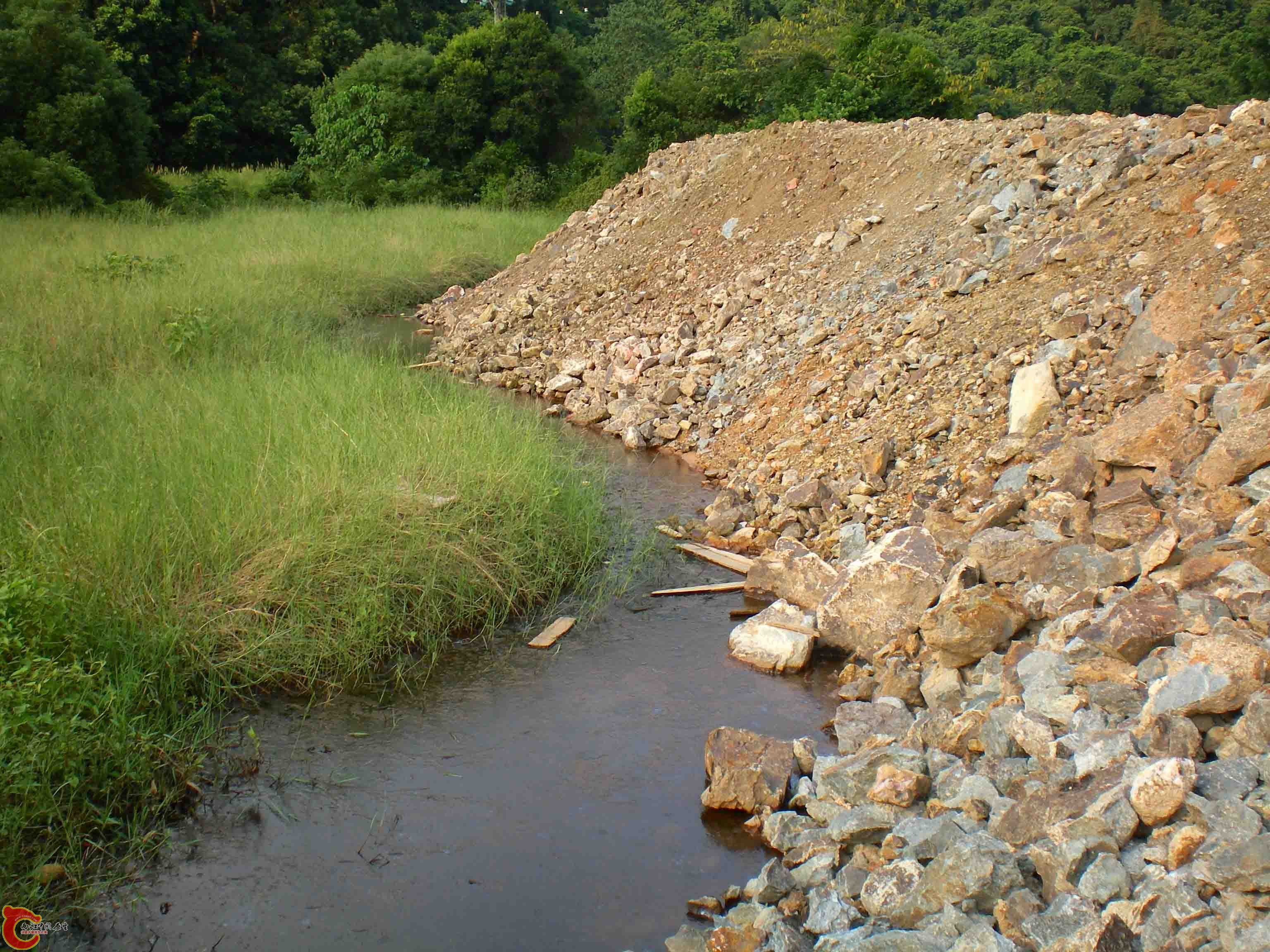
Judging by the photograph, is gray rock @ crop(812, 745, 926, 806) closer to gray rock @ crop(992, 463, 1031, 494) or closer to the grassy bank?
→ the grassy bank

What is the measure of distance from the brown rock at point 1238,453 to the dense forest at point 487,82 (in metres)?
13.5

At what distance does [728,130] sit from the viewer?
66.7ft

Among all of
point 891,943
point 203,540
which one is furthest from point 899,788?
point 203,540

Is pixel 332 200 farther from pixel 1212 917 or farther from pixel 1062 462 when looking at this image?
pixel 1212 917

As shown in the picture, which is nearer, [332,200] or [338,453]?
[338,453]

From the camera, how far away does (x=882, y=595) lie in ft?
16.4

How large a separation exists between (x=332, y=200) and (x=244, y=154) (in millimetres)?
6238

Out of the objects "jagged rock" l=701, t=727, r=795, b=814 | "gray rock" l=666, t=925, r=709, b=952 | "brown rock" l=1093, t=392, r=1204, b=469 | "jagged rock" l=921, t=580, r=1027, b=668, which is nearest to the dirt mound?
"brown rock" l=1093, t=392, r=1204, b=469

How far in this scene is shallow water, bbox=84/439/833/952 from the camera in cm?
338

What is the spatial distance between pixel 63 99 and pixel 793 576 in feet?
49.4

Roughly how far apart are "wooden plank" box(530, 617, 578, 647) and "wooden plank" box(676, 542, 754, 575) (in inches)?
42.2

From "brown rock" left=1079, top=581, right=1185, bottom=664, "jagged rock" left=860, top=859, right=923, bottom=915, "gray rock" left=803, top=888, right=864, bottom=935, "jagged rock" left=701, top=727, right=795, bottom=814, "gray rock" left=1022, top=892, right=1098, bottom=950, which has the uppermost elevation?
"brown rock" left=1079, top=581, right=1185, bottom=664

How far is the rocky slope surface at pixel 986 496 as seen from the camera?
9.95 ft

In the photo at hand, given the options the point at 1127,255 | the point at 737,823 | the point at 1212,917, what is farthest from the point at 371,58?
the point at 1212,917
